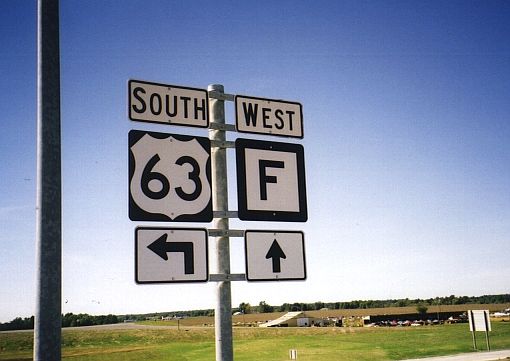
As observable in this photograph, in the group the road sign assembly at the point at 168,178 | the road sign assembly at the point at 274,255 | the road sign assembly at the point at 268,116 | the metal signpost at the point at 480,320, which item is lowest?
the metal signpost at the point at 480,320

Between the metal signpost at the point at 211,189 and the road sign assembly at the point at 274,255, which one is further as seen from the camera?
the road sign assembly at the point at 274,255

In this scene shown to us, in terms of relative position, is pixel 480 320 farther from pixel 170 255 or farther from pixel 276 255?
pixel 170 255

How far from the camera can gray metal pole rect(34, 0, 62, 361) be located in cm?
249

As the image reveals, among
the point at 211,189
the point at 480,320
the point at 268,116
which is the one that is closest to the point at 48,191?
the point at 211,189

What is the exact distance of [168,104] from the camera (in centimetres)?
345

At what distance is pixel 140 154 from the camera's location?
10.5 feet

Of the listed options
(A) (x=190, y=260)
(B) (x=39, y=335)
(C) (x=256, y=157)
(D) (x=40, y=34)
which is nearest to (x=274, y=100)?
(C) (x=256, y=157)

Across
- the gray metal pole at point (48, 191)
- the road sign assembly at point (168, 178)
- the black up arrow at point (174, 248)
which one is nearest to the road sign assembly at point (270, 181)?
the road sign assembly at point (168, 178)

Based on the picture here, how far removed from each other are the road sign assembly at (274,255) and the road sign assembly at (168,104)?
984 millimetres

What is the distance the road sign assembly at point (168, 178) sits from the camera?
10.4ft

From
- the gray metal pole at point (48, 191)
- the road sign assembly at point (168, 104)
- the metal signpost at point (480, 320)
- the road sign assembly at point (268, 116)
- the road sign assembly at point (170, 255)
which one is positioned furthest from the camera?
the metal signpost at point (480, 320)

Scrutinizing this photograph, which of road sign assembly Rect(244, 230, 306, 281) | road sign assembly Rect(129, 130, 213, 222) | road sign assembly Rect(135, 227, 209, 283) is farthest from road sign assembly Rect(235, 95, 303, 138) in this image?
road sign assembly Rect(135, 227, 209, 283)

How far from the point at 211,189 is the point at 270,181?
20.1 inches

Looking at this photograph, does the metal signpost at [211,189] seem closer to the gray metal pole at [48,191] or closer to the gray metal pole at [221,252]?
the gray metal pole at [221,252]
